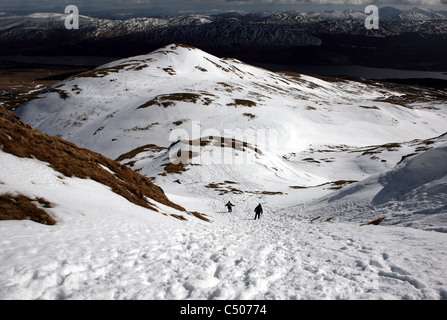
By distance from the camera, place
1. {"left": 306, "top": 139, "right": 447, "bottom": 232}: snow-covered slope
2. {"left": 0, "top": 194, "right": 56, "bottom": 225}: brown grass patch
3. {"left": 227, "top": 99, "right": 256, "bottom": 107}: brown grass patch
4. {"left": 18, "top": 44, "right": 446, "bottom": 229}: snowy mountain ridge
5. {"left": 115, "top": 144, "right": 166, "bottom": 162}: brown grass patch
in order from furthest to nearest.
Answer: {"left": 227, "top": 99, "right": 256, "bottom": 107}: brown grass patch, {"left": 115, "top": 144, "right": 166, "bottom": 162}: brown grass patch, {"left": 18, "top": 44, "right": 446, "bottom": 229}: snowy mountain ridge, {"left": 306, "top": 139, "right": 447, "bottom": 232}: snow-covered slope, {"left": 0, "top": 194, "right": 56, "bottom": 225}: brown grass patch

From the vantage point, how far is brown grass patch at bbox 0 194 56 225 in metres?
11.0

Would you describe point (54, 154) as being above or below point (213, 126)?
above

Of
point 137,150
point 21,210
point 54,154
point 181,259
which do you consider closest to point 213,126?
point 137,150

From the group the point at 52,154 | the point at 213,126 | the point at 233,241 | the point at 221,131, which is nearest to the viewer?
the point at 233,241

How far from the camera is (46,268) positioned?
765 cm

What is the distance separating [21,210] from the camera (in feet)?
37.4

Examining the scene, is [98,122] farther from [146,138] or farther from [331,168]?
[331,168]

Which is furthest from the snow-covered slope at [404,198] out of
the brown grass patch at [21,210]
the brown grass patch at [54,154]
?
the brown grass patch at [21,210]

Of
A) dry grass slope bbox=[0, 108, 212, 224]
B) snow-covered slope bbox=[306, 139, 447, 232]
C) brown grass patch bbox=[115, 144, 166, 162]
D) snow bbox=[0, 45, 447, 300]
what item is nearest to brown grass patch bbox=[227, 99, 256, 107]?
brown grass patch bbox=[115, 144, 166, 162]

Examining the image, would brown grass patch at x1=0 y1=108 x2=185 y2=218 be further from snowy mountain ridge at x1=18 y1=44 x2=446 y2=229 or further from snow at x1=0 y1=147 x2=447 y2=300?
snowy mountain ridge at x1=18 y1=44 x2=446 y2=229

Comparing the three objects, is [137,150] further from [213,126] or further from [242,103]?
[242,103]

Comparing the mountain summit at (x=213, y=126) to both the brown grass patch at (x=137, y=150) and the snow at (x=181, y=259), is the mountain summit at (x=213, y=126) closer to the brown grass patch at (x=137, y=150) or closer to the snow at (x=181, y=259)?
the brown grass patch at (x=137, y=150)
